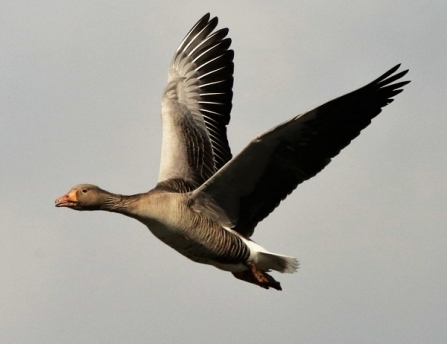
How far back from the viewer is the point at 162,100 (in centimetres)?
2044

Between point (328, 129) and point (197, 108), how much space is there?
13.9 feet

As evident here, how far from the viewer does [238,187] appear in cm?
1730

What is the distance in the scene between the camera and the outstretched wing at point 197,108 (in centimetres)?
1906

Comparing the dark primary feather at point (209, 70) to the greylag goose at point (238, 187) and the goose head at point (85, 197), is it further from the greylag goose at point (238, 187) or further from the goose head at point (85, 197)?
the goose head at point (85, 197)

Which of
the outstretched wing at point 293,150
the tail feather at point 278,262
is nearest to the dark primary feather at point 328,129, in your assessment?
the outstretched wing at point 293,150

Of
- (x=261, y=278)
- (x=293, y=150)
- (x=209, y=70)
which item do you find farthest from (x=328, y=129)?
(x=209, y=70)

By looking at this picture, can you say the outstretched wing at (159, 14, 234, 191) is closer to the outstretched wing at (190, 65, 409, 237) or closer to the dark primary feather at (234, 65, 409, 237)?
the outstretched wing at (190, 65, 409, 237)

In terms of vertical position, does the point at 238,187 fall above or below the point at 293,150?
below

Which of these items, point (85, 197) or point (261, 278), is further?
point (261, 278)

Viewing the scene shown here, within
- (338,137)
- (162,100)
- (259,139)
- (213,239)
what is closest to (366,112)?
(338,137)

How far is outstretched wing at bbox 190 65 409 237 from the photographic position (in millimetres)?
16453

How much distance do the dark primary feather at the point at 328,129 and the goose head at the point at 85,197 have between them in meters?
2.29

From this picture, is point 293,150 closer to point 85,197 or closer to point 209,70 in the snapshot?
point 85,197

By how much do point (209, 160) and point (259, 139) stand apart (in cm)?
333
